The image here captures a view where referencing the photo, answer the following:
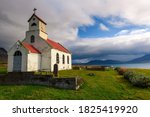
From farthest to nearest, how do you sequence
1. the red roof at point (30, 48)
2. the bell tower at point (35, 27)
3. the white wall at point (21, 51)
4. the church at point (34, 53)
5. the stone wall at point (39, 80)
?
the bell tower at point (35, 27)
the red roof at point (30, 48)
the church at point (34, 53)
the white wall at point (21, 51)
the stone wall at point (39, 80)

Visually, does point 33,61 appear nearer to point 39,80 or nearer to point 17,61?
point 17,61

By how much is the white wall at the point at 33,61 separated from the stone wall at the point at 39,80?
731cm

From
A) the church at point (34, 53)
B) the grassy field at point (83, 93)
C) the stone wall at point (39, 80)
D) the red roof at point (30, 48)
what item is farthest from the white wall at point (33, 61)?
the grassy field at point (83, 93)

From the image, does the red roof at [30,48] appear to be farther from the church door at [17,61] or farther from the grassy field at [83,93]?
the grassy field at [83,93]

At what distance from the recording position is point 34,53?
31.1 m

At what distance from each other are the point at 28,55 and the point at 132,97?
61.2 ft

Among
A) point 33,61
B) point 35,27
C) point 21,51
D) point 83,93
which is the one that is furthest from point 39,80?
point 35,27

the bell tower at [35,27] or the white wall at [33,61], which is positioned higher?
the bell tower at [35,27]

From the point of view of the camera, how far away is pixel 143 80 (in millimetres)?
21719

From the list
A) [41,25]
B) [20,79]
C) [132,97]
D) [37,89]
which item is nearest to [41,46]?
[41,25]

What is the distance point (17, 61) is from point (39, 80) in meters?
11.0

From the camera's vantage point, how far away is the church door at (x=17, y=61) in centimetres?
3002

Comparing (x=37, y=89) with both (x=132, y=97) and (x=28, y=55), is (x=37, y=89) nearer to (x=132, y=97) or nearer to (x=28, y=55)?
(x=132, y=97)

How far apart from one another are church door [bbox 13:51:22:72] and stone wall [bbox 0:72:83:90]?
300 inches
